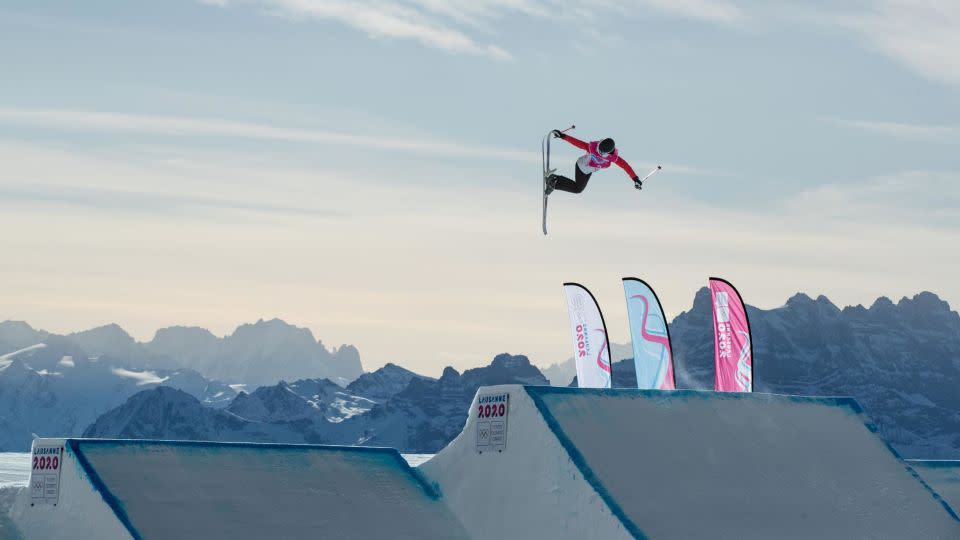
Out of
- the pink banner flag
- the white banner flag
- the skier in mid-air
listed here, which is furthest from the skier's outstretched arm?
the white banner flag

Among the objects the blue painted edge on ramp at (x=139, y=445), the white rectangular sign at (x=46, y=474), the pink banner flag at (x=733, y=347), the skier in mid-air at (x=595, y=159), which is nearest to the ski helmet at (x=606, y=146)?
the skier in mid-air at (x=595, y=159)

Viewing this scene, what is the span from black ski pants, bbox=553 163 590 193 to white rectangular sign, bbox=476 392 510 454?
5.49 metres

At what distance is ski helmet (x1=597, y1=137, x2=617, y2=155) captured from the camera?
95.0ft

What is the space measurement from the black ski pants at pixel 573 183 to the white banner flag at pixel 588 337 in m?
20.3

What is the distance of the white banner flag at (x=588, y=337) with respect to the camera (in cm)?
5044

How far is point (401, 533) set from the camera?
26703 millimetres

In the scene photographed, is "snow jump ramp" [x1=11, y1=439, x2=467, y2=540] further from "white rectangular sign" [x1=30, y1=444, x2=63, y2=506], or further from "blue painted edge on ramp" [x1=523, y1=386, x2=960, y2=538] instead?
"blue painted edge on ramp" [x1=523, y1=386, x2=960, y2=538]

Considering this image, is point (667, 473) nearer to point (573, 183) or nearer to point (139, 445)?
point (573, 183)

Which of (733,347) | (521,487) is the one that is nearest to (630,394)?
(521,487)

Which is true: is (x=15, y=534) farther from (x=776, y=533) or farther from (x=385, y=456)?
(x=776, y=533)

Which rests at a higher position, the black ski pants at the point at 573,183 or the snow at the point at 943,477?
the black ski pants at the point at 573,183

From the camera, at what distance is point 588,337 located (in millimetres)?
51312

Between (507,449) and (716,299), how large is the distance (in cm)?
2036

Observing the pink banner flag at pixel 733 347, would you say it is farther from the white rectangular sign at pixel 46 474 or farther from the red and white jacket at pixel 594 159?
the white rectangular sign at pixel 46 474
